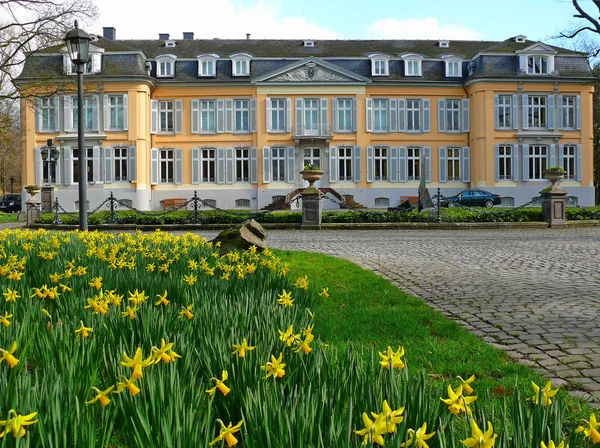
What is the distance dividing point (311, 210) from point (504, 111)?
22.9 metres

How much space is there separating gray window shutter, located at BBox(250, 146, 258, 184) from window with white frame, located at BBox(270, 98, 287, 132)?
1.81 meters

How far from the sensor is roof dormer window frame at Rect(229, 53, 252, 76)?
38625 mm

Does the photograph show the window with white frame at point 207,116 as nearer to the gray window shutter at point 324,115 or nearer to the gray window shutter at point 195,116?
the gray window shutter at point 195,116

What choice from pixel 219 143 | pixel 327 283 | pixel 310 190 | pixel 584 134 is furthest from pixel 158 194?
pixel 327 283

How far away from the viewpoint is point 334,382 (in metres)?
2.36

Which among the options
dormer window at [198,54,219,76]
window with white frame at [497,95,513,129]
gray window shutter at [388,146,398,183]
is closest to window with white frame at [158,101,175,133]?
dormer window at [198,54,219,76]

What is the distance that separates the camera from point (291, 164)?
3828cm

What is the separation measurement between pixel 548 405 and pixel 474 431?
567 millimetres

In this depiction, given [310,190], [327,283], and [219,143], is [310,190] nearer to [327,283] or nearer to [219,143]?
[327,283]

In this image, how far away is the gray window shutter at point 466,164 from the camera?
3916 cm

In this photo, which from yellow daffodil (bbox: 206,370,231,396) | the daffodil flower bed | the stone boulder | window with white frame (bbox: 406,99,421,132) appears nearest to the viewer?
the daffodil flower bed

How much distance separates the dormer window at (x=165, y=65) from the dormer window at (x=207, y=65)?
1658mm

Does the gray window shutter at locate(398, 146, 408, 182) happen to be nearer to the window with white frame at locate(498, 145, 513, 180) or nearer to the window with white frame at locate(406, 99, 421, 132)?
the window with white frame at locate(406, 99, 421, 132)

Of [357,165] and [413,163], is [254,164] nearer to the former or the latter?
[357,165]
